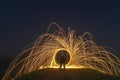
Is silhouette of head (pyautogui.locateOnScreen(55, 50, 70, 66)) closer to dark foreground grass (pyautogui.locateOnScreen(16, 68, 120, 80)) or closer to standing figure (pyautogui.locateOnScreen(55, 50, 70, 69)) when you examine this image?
standing figure (pyautogui.locateOnScreen(55, 50, 70, 69))

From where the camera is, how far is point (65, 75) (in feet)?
187

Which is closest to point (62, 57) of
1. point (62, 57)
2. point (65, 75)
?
point (62, 57)

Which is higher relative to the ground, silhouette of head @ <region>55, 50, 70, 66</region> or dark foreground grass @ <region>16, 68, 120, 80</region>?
silhouette of head @ <region>55, 50, 70, 66</region>

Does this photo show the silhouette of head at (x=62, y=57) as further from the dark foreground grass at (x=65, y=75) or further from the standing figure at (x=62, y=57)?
the dark foreground grass at (x=65, y=75)

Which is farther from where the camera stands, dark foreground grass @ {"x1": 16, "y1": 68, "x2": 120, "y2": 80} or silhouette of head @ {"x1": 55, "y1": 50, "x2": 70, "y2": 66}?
silhouette of head @ {"x1": 55, "y1": 50, "x2": 70, "y2": 66}

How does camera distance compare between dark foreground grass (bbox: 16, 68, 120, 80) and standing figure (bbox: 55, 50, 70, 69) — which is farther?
standing figure (bbox: 55, 50, 70, 69)

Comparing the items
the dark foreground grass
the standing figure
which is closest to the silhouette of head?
the standing figure

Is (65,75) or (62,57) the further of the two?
(62,57)

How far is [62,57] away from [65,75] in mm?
2661

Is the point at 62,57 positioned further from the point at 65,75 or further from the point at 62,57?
the point at 65,75

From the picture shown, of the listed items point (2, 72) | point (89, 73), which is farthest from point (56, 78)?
point (2, 72)

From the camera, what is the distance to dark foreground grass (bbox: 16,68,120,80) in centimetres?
5631

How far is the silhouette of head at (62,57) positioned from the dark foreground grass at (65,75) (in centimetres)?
128

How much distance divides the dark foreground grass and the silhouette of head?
1280mm
